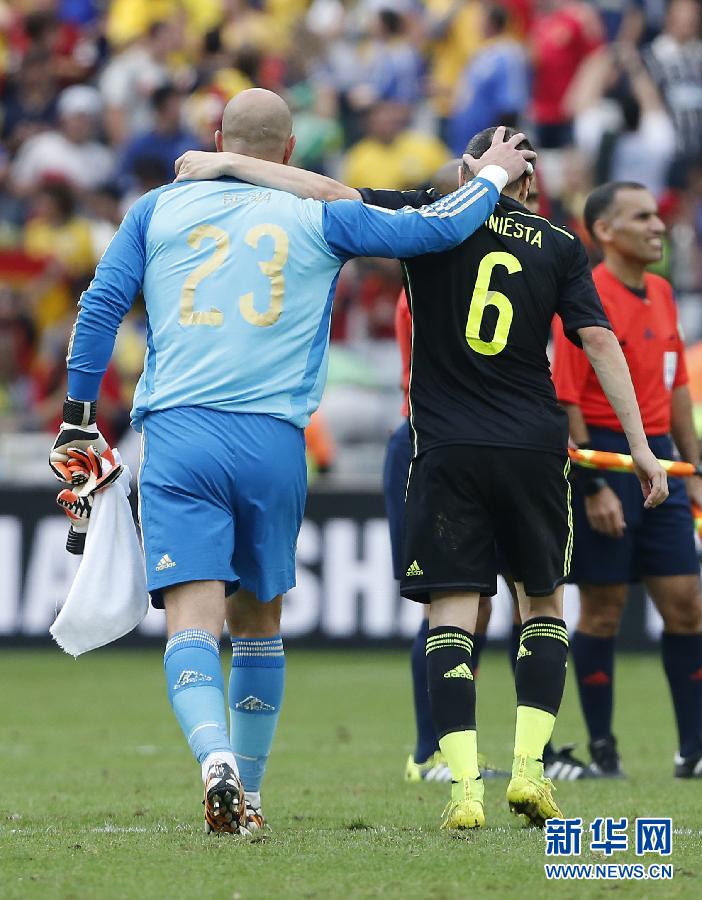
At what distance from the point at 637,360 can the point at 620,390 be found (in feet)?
5.30

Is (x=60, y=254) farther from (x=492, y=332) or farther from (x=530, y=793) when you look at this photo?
(x=530, y=793)

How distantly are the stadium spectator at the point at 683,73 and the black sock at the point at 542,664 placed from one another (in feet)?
38.0

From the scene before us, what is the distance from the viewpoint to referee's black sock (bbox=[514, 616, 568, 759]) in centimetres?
573

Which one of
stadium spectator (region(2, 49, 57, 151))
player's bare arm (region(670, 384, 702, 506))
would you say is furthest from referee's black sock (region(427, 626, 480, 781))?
stadium spectator (region(2, 49, 57, 151))

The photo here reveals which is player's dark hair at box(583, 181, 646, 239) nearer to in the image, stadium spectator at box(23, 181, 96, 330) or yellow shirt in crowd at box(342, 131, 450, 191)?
stadium spectator at box(23, 181, 96, 330)

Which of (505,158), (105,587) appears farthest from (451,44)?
(105,587)

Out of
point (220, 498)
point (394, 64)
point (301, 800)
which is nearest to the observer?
point (220, 498)

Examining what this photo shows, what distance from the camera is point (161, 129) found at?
55.2 ft

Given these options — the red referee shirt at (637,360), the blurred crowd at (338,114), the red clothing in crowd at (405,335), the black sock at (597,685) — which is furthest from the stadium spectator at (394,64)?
the black sock at (597,685)

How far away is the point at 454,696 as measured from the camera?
567 cm

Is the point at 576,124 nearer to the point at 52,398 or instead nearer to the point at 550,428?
the point at 52,398

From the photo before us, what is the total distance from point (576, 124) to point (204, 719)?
1274 centimetres

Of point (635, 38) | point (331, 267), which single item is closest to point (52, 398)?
point (635, 38)

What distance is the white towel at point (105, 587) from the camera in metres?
5.76
